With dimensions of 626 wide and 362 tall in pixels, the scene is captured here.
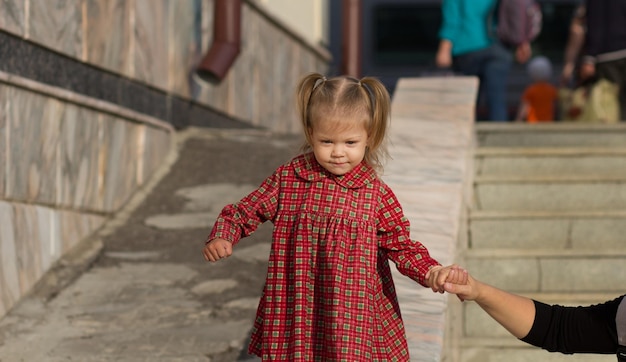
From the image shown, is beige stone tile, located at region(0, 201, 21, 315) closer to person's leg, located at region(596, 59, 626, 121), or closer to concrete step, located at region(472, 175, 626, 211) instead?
concrete step, located at region(472, 175, 626, 211)

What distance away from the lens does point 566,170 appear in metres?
8.23

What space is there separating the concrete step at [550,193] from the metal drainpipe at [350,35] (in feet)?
22.2

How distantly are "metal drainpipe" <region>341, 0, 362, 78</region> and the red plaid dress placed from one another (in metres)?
10.3

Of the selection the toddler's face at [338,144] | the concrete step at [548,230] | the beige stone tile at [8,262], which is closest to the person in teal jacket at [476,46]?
the concrete step at [548,230]

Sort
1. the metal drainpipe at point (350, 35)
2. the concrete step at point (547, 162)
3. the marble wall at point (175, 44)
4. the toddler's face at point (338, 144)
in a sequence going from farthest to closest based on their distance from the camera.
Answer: the metal drainpipe at point (350, 35)
the concrete step at point (547, 162)
the marble wall at point (175, 44)
the toddler's face at point (338, 144)

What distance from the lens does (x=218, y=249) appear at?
3941 mm

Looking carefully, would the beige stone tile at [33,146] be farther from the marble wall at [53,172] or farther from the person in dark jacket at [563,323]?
the person in dark jacket at [563,323]

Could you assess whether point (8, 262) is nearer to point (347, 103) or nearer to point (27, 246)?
point (27, 246)

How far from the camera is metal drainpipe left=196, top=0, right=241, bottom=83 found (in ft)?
34.1

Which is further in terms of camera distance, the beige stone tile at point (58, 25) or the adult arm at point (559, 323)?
the beige stone tile at point (58, 25)

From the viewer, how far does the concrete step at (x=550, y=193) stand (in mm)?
7586

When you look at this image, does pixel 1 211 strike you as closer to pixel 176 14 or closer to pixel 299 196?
pixel 299 196

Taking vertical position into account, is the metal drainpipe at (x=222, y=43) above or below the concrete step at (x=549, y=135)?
above

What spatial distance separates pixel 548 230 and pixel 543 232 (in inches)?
1.1
